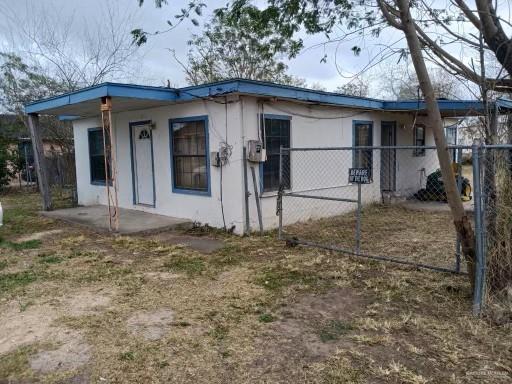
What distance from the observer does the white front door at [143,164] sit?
9.23 metres

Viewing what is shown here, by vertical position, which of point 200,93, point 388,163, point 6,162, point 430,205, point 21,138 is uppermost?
point 200,93

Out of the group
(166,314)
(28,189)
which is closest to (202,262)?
(166,314)

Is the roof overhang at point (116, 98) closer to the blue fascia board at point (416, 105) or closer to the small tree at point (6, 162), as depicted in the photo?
the blue fascia board at point (416, 105)

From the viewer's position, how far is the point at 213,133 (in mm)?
7691

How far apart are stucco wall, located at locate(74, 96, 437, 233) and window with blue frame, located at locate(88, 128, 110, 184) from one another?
0.20m

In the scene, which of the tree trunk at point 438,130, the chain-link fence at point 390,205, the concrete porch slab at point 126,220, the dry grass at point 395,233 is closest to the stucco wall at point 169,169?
the concrete porch slab at point 126,220

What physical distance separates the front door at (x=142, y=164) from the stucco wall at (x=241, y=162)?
0.18 meters

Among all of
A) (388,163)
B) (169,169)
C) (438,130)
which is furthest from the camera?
(388,163)

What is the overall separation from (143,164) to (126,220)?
1489mm

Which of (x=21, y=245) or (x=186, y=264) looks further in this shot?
(x=21, y=245)

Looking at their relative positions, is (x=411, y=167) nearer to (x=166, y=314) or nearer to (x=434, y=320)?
(x=434, y=320)

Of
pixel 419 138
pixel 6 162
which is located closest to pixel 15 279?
pixel 419 138

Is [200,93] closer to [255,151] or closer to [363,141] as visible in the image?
[255,151]

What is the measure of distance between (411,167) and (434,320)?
902cm
